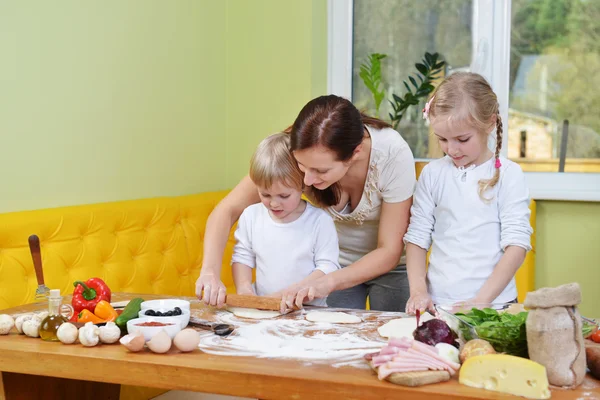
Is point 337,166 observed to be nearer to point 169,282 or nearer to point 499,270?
point 499,270

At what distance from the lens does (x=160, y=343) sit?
166 centimetres

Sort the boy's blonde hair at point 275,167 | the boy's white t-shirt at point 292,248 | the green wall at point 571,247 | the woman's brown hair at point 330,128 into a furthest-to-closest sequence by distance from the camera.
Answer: the green wall at point 571,247, the boy's white t-shirt at point 292,248, the boy's blonde hair at point 275,167, the woman's brown hair at point 330,128

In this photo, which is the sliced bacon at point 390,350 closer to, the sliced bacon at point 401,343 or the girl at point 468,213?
the sliced bacon at point 401,343

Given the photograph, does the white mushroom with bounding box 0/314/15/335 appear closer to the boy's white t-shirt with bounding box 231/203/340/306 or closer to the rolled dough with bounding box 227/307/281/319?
the rolled dough with bounding box 227/307/281/319

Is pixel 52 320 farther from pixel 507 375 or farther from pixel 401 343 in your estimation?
Answer: pixel 507 375

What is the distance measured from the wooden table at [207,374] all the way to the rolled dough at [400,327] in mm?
284

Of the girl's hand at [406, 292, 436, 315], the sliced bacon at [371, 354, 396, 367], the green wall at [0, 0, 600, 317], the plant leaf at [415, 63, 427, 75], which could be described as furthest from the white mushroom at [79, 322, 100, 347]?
the plant leaf at [415, 63, 427, 75]

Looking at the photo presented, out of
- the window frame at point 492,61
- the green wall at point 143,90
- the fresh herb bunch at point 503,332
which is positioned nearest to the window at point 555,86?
the window frame at point 492,61

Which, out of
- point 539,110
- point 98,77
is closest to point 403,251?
point 98,77

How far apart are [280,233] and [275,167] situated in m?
0.25

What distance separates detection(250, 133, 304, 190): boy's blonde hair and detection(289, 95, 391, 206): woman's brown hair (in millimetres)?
114

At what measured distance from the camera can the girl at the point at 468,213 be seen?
2.12 m

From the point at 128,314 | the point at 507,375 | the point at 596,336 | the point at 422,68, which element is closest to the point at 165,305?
the point at 128,314

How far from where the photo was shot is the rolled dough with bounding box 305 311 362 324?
1.96 meters
